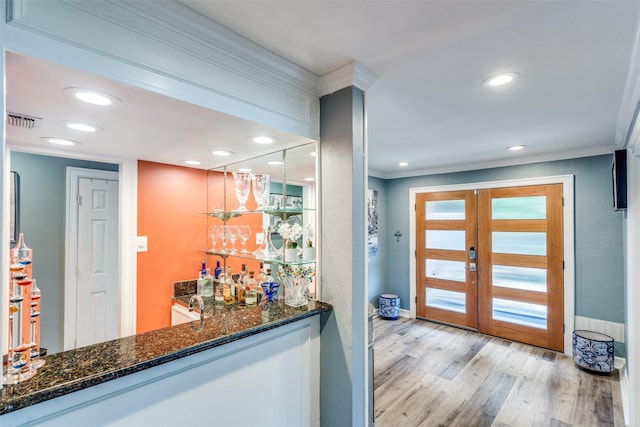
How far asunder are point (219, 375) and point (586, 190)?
4185mm

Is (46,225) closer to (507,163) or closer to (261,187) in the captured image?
(261,187)

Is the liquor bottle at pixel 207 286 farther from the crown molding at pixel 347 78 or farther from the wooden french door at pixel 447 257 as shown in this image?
the wooden french door at pixel 447 257

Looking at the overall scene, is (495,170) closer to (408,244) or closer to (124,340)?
(408,244)

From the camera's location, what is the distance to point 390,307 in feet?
15.5

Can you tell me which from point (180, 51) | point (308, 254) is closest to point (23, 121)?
point (180, 51)

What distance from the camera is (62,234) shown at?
2891 millimetres

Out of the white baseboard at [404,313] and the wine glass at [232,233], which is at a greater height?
the wine glass at [232,233]

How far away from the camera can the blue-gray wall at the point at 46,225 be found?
109 inches

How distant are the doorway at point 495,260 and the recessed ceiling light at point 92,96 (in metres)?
4.27

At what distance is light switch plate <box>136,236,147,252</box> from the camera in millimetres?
2508

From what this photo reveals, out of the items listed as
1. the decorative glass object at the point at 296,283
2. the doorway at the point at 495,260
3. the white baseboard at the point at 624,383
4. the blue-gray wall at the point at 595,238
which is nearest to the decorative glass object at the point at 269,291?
the decorative glass object at the point at 296,283

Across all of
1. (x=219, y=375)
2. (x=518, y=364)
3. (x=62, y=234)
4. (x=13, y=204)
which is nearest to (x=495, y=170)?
(x=518, y=364)

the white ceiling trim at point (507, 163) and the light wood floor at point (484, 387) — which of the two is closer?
the light wood floor at point (484, 387)

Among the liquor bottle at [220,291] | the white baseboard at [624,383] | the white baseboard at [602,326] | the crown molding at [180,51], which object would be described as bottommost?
the white baseboard at [624,383]
